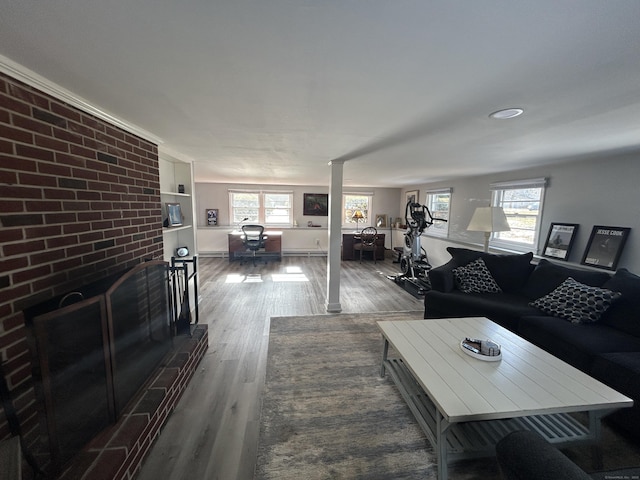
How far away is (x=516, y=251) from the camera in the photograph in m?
3.84

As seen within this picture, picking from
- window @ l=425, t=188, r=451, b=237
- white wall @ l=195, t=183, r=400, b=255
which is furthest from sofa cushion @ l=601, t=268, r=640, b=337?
white wall @ l=195, t=183, r=400, b=255

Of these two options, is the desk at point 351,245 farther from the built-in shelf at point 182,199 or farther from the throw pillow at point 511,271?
the built-in shelf at point 182,199

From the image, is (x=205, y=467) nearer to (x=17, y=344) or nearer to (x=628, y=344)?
(x=17, y=344)

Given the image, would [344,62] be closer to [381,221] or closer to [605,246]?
[605,246]

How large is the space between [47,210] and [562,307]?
380 centimetres

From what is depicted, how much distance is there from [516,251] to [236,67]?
4.41m

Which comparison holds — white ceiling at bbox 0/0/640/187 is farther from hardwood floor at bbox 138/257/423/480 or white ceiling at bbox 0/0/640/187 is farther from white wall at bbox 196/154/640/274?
hardwood floor at bbox 138/257/423/480

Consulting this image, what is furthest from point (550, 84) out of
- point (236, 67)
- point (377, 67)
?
point (236, 67)

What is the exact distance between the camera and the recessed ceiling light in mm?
1522

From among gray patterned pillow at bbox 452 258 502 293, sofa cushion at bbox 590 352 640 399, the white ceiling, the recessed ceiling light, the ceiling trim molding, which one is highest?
the recessed ceiling light

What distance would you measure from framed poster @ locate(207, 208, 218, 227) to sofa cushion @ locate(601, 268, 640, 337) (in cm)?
706

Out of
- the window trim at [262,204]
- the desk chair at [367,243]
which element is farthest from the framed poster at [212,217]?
the desk chair at [367,243]

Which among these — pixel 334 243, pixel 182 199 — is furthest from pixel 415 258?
pixel 182 199

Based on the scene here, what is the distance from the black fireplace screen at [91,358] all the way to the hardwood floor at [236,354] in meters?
0.41
